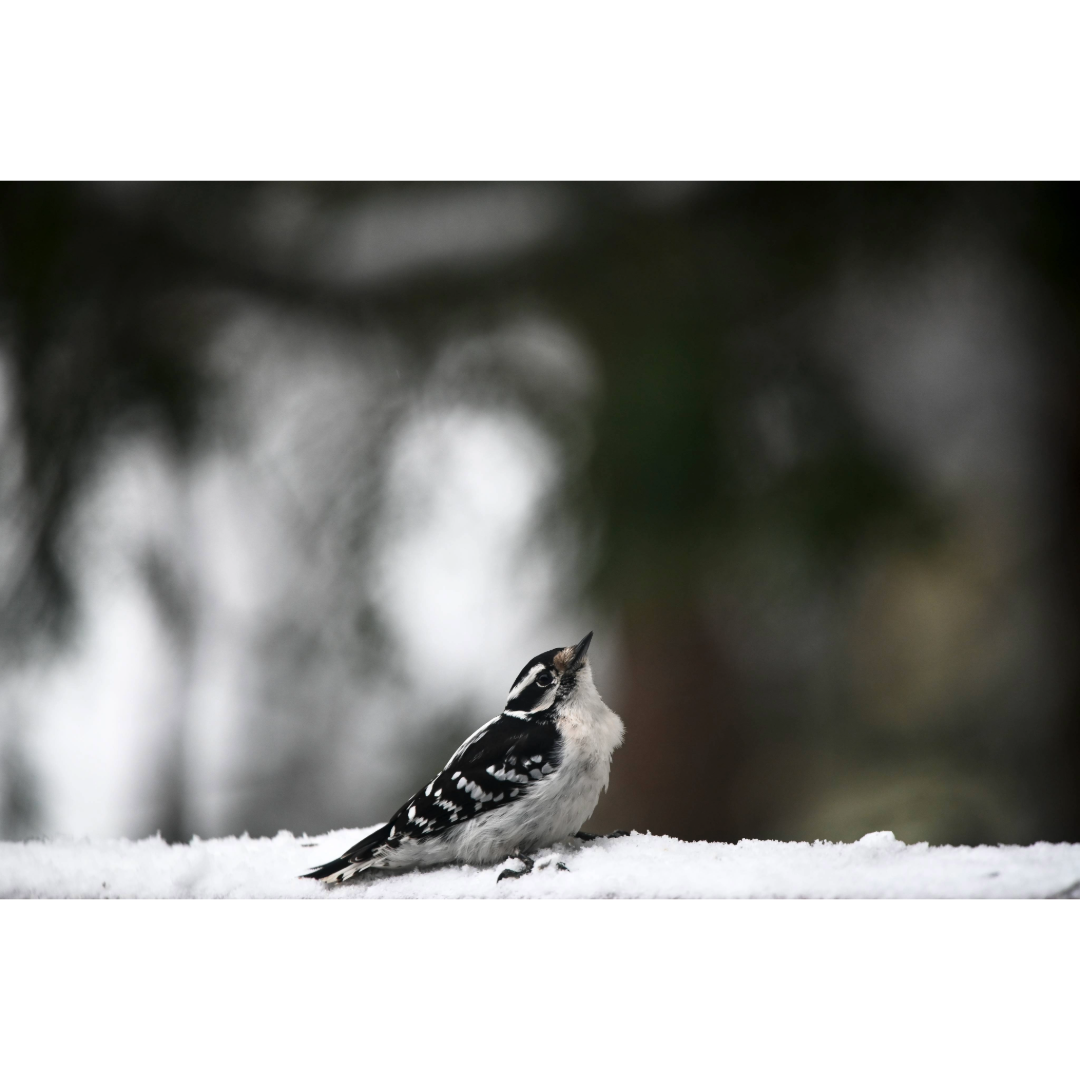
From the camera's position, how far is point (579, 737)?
1298 mm

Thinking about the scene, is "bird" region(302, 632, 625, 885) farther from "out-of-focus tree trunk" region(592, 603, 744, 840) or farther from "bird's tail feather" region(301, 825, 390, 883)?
"out-of-focus tree trunk" region(592, 603, 744, 840)

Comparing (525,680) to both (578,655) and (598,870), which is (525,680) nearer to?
(578,655)

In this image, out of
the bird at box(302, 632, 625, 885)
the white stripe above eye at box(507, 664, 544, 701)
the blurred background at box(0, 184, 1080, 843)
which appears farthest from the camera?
the blurred background at box(0, 184, 1080, 843)

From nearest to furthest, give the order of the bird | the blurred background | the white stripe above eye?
the bird
the white stripe above eye
the blurred background

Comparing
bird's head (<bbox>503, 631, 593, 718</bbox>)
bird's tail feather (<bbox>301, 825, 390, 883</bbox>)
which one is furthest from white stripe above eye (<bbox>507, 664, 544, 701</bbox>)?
bird's tail feather (<bbox>301, 825, 390, 883</bbox>)

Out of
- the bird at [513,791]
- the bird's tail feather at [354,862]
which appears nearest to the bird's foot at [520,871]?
the bird at [513,791]

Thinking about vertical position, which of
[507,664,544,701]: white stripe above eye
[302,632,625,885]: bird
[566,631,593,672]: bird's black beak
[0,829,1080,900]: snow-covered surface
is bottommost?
[0,829,1080,900]: snow-covered surface

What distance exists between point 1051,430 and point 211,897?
1.44m

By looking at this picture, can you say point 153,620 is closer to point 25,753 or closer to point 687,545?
point 25,753

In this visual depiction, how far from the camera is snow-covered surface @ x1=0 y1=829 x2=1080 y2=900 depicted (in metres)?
1.31

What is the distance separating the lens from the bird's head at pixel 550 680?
Result: 4.40ft

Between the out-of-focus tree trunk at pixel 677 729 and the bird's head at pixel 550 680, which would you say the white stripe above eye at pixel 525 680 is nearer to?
the bird's head at pixel 550 680

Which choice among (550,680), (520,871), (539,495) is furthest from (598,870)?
(539,495)

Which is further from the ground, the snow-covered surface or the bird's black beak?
the bird's black beak
